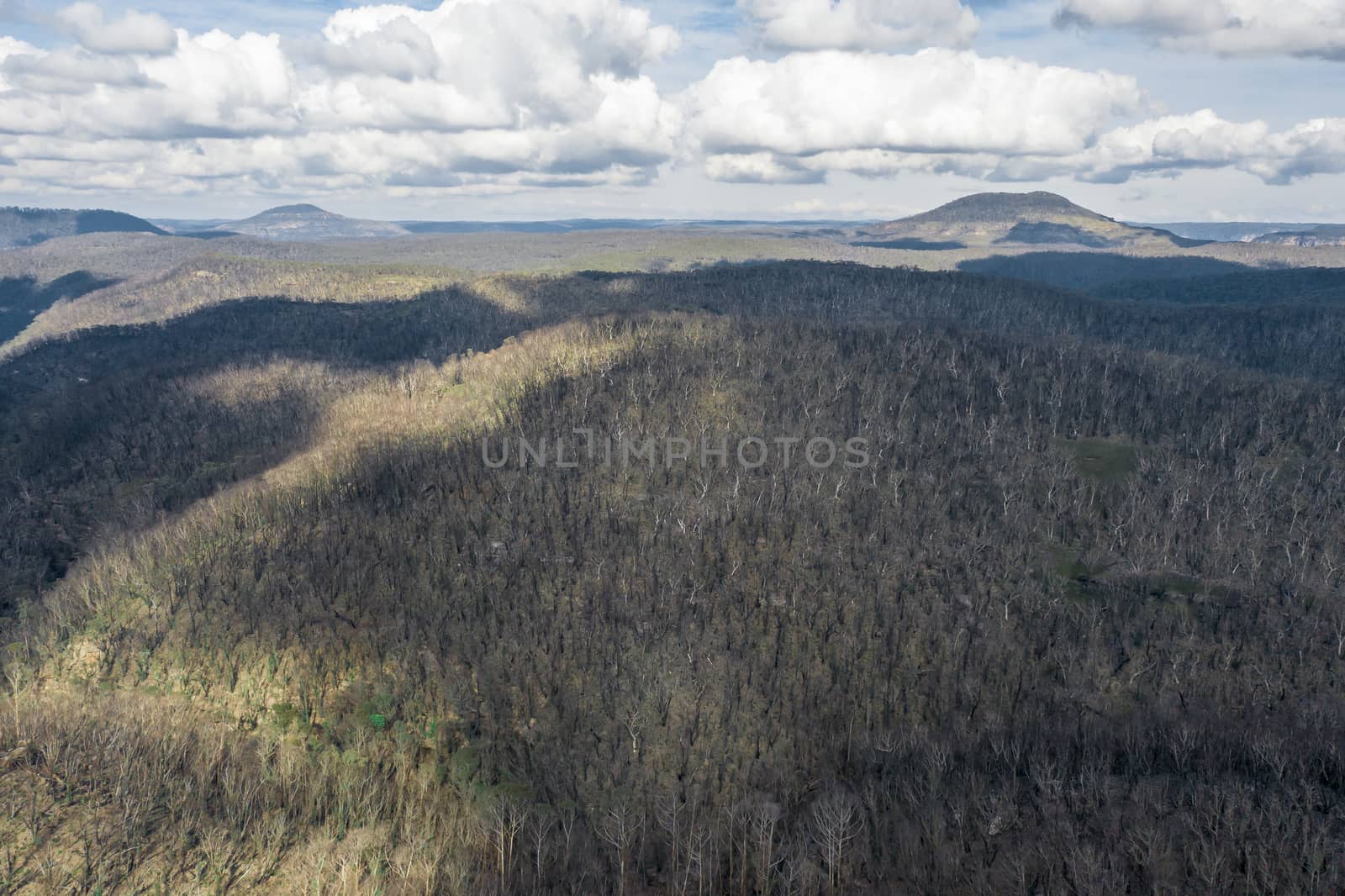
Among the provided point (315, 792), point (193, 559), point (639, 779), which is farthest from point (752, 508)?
point (193, 559)

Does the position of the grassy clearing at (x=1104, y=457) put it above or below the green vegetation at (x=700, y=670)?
above

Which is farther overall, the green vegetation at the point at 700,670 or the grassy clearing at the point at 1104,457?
the grassy clearing at the point at 1104,457

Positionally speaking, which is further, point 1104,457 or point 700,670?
point 1104,457

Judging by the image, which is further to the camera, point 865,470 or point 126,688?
point 865,470

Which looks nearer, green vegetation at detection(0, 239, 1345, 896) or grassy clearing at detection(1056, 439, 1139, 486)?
green vegetation at detection(0, 239, 1345, 896)

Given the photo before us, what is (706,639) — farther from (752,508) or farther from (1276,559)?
(1276,559)

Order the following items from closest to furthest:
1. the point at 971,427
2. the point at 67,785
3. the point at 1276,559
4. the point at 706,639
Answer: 1. the point at 67,785
2. the point at 706,639
3. the point at 1276,559
4. the point at 971,427

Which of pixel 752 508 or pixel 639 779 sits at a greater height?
pixel 752 508

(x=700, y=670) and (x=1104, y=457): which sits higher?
(x=1104, y=457)

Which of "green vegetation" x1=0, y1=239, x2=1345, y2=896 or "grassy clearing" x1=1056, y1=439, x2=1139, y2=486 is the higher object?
"grassy clearing" x1=1056, y1=439, x2=1139, y2=486

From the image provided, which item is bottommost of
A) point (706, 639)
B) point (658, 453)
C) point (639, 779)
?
point (639, 779)

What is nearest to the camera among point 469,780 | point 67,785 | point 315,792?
point 67,785
